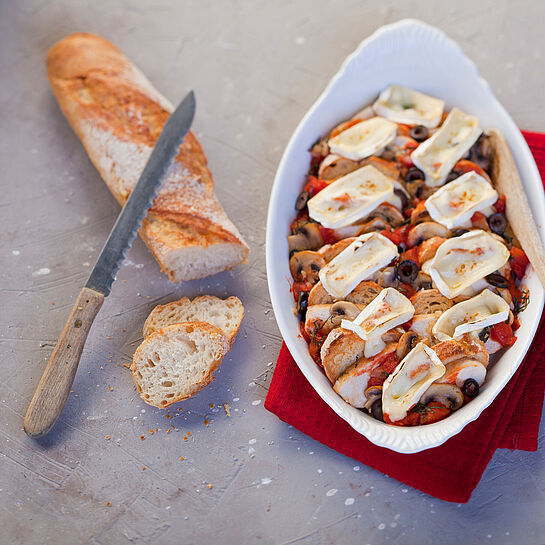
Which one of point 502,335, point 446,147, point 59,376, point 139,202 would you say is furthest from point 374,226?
point 59,376

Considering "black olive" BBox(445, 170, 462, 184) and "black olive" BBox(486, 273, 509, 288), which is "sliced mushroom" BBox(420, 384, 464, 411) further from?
"black olive" BBox(445, 170, 462, 184)

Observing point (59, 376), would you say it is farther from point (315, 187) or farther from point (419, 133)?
point (419, 133)

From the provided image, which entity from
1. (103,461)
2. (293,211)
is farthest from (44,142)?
(103,461)

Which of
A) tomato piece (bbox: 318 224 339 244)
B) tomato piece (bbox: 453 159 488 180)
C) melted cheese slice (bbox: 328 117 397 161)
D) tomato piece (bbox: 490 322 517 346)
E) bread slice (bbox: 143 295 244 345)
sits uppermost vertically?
melted cheese slice (bbox: 328 117 397 161)

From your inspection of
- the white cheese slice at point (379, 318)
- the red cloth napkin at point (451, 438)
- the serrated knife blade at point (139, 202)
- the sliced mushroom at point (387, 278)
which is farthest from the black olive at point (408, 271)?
the serrated knife blade at point (139, 202)

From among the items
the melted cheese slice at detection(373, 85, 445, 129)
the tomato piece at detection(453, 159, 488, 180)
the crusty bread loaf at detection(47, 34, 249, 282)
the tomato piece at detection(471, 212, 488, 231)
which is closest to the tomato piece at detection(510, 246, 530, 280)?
the tomato piece at detection(471, 212, 488, 231)

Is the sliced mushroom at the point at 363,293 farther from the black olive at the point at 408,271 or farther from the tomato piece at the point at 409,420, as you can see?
the tomato piece at the point at 409,420
